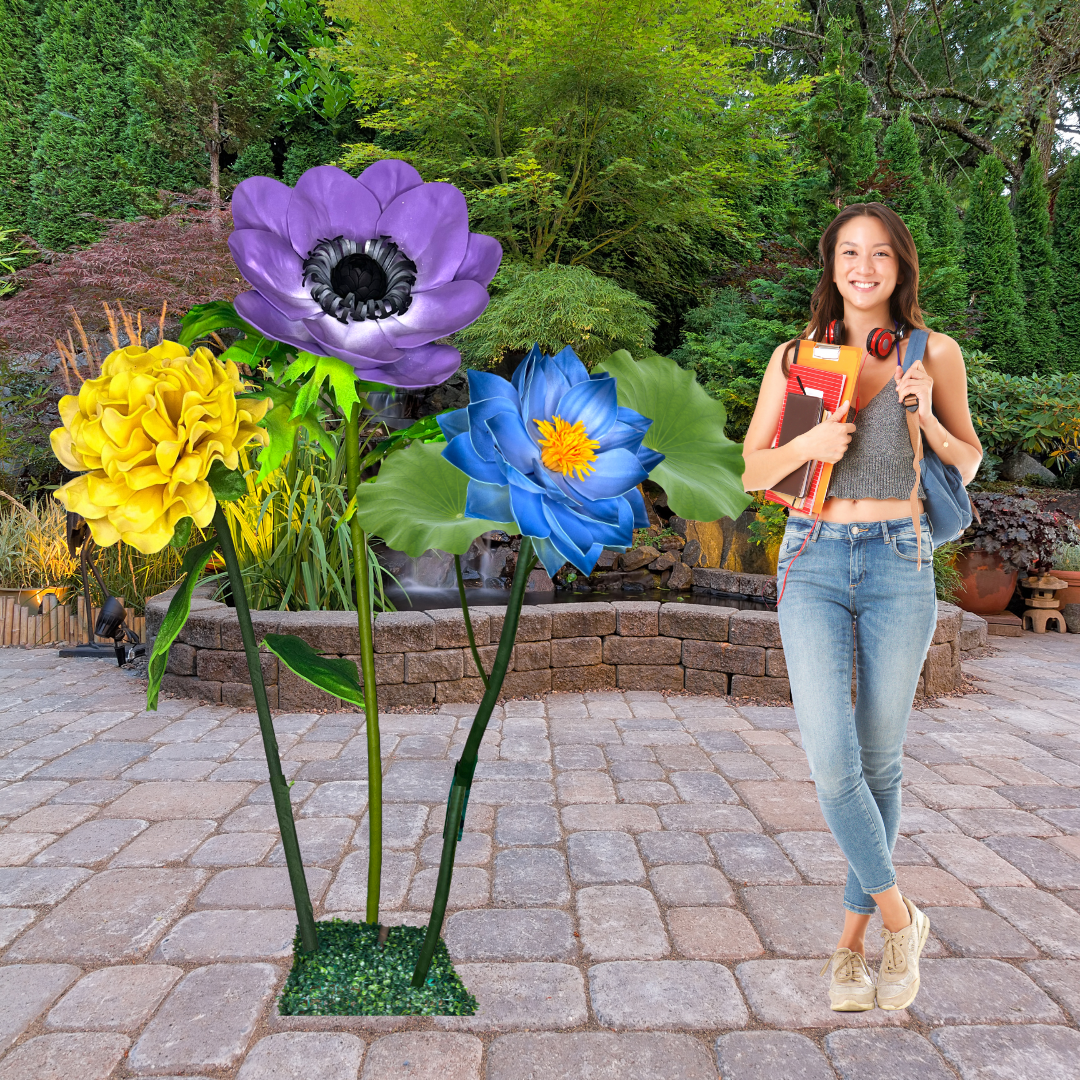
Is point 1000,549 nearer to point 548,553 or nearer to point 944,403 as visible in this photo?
point 944,403

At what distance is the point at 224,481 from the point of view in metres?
1.06

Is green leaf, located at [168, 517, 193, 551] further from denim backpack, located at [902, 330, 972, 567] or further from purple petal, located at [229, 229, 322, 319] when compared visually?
denim backpack, located at [902, 330, 972, 567]

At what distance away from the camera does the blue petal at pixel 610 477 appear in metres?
0.88

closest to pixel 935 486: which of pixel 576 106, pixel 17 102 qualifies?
pixel 576 106

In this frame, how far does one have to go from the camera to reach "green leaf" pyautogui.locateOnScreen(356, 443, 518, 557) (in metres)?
0.99

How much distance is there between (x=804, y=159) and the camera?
7.84 m

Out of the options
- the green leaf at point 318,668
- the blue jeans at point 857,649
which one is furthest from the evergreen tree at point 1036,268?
the green leaf at point 318,668

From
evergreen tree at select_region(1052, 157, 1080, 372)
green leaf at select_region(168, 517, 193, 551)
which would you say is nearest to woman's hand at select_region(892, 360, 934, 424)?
green leaf at select_region(168, 517, 193, 551)

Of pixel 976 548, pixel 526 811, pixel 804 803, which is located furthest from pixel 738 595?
pixel 526 811

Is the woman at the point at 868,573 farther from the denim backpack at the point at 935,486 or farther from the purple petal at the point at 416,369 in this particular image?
the purple petal at the point at 416,369

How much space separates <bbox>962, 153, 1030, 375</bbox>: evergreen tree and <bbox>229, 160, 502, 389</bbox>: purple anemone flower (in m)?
11.7

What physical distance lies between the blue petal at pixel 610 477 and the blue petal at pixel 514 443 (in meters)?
0.04

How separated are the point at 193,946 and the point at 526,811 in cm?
110

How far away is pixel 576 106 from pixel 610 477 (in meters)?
9.36
